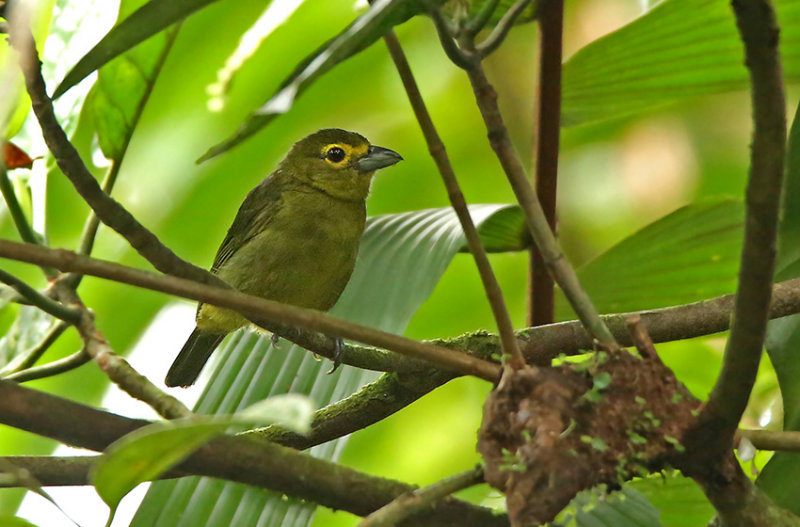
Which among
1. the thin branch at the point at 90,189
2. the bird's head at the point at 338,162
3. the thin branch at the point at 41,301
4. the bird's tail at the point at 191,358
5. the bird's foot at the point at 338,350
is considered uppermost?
the bird's head at the point at 338,162

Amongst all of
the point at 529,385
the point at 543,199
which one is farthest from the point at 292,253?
the point at 529,385

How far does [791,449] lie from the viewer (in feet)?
4.53

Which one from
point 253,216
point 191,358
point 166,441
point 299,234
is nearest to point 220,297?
point 166,441

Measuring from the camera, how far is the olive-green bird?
3012mm

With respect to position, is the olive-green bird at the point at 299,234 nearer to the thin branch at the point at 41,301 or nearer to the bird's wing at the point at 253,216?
the bird's wing at the point at 253,216

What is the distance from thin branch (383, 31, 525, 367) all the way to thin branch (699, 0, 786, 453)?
26 cm

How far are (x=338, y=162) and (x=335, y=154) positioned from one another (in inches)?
1.4

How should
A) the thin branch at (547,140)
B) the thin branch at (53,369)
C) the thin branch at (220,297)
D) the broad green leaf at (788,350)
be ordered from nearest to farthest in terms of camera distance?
the thin branch at (220,297) → the broad green leaf at (788,350) → the thin branch at (53,369) → the thin branch at (547,140)

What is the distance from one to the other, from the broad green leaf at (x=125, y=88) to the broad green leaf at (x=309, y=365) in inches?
22.6

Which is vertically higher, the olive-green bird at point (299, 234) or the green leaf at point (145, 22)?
the olive-green bird at point (299, 234)

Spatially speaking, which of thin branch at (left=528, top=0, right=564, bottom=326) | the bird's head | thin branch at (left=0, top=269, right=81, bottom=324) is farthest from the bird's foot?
the bird's head

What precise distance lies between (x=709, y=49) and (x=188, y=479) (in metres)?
1.58

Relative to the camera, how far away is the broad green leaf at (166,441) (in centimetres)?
86

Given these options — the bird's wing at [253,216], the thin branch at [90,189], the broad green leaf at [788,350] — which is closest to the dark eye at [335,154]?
the bird's wing at [253,216]
